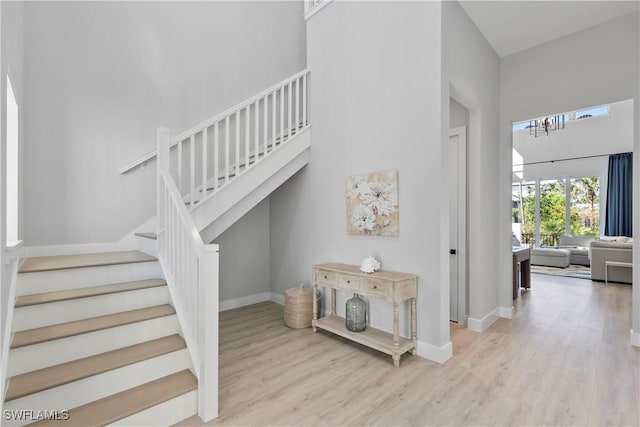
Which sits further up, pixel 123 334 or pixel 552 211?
pixel 552 211

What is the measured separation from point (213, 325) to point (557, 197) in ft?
36.6

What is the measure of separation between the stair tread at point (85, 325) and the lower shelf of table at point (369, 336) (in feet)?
5.00

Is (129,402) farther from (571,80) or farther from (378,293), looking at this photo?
(571,80)

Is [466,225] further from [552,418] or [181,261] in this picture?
[181,261]

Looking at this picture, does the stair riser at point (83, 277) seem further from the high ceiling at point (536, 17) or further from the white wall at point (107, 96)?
the high ceiling at point (536, 17)

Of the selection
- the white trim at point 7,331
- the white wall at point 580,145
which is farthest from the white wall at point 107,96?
the white wall at point 580,145

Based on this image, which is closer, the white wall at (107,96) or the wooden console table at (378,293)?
the wooden console table at (378,293)

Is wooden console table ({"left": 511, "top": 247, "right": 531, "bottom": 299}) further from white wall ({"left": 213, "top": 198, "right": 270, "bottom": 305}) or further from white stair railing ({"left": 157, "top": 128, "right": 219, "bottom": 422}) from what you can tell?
white stair railing ({"left": 157, "top": 128, "right": 219, "bottom": 422})

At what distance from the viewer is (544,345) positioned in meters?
3.01

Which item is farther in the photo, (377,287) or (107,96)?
(107,96)

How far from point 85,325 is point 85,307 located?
21cm

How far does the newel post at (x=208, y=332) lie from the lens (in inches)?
74.9

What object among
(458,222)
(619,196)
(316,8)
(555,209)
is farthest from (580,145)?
(316,8)

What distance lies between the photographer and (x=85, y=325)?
2111 millimetres
